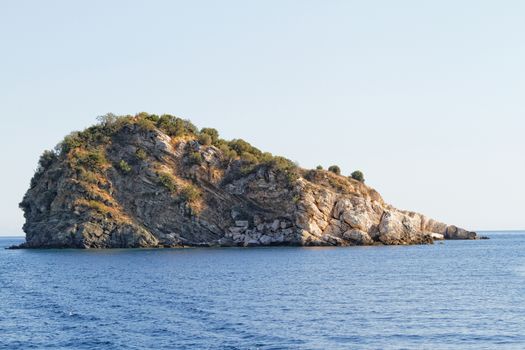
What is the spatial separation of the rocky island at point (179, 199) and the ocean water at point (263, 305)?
131ft

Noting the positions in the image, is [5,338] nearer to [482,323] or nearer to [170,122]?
[482,323]

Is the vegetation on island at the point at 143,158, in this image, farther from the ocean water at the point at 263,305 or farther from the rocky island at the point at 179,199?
the ocean water at the point at 263,305

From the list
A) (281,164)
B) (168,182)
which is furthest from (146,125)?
(281,164)

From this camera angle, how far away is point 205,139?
165500 mm

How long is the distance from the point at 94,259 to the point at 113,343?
71.3 meters

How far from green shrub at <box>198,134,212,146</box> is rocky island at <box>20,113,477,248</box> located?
79.3 inches

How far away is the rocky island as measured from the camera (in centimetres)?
14562

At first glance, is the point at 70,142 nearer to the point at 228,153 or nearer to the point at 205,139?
the point at 205,139

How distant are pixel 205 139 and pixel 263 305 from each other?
108490 millimetres

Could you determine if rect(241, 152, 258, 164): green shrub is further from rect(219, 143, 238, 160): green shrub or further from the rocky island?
rect(219, 143, 238, 160): green shrub

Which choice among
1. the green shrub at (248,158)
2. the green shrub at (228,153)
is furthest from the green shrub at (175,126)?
the green shrub at (248,158)

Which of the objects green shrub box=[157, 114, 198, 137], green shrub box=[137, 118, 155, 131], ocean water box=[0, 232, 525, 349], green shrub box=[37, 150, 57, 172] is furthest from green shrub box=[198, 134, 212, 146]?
ocean water box=[0, 232, 525, 349]

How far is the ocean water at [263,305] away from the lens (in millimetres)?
45250

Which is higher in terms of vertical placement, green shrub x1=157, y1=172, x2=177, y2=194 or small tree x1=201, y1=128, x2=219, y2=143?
small tree x1=201, y1=128, x2=219, y2=143
